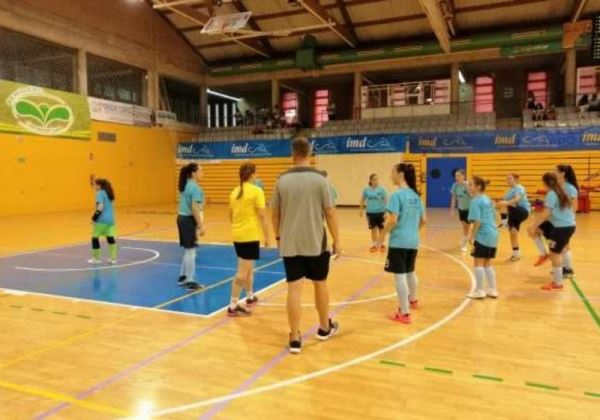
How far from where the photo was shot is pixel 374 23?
2277 centimetres

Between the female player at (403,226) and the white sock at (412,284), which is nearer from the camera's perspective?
the female player at (403,226)

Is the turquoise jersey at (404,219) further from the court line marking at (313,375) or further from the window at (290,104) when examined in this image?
the window at (290,104)

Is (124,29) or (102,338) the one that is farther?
(124,29)

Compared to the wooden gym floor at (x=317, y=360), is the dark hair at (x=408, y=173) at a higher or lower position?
higher

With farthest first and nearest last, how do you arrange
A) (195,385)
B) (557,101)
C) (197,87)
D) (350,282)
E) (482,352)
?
(197,87) < (557,101) < (350,282) < (482,352) < (195,385)

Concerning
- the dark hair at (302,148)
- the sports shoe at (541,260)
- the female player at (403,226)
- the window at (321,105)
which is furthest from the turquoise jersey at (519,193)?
the window at (321,105)

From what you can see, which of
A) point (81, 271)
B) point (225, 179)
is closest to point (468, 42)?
point (225, 179)

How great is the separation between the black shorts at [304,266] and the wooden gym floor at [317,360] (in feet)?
2.23

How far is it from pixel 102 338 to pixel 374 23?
21616mm

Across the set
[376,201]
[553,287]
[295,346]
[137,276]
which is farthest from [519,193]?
[137,276]

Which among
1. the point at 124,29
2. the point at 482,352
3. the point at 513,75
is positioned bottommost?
the point at 482,352

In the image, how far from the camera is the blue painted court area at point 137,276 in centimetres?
586

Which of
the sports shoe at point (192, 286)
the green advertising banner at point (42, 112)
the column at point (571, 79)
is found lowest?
the sports shoe at point (192, 286)

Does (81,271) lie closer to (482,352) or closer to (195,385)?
(195,385)
